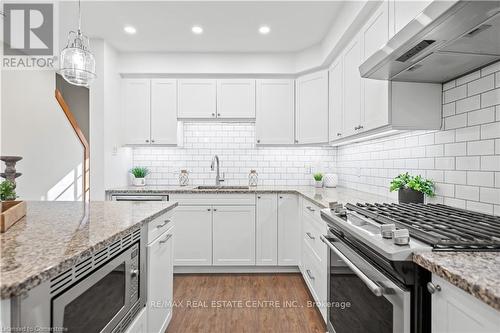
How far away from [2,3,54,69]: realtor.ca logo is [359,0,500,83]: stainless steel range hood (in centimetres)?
283

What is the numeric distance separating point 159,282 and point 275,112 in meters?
2.47

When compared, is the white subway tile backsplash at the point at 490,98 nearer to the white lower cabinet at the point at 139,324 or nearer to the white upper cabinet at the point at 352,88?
the white upper cabinet at the point at 352,88

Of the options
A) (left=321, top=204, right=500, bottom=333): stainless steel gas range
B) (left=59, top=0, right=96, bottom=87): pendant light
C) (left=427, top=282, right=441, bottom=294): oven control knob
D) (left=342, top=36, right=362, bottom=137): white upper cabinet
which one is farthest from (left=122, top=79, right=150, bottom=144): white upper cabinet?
Answer: (left=427, top=282, right=441, bottom=294): oven control knob

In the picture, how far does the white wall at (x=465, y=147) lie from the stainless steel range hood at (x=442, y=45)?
0.37 feet

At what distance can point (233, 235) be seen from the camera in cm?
320

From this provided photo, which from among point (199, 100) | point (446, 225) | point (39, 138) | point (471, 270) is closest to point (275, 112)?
point (199, 100)

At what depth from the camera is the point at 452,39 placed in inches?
48.1

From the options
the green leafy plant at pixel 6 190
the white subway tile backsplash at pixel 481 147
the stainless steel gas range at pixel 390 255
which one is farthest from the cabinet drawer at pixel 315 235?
the green leafy plant at pixel 6 190

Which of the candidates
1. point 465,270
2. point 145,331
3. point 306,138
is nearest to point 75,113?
point 306,138

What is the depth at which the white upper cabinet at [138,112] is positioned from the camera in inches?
140

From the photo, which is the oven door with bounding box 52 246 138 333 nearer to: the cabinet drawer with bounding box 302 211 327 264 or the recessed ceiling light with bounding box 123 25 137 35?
the cabinet drawer with bounding box 302 211 327 264

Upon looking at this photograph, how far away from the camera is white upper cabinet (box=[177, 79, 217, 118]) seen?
355 cm

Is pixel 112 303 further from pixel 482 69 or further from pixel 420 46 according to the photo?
pixel 482 69

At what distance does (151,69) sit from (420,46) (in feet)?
10.0
